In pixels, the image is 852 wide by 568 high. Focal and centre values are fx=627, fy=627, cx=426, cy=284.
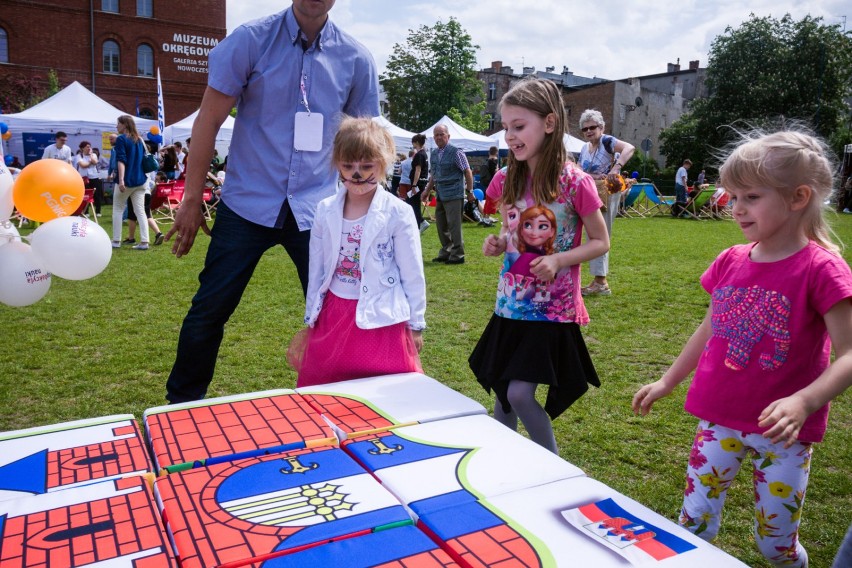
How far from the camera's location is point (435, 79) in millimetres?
46812

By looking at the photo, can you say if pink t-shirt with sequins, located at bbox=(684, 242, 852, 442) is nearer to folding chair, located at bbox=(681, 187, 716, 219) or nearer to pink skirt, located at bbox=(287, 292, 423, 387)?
pink skirt, located at bbox=(287, 292, 423, 387)

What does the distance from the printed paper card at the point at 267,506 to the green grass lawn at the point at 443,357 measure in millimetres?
1537

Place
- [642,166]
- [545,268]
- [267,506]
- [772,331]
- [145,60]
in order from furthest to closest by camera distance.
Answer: [642,166] < [145,60] < [545,268] < [772,331] < [267,506]

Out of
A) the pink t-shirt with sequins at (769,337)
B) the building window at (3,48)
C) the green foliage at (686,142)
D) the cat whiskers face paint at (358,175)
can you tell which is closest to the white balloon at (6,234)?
the cat whiskers face paint at (358,175)

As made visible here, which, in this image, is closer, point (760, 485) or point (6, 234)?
point (760, 485)

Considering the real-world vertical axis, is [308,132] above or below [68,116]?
below

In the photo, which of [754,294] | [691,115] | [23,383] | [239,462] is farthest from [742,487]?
[691,115]

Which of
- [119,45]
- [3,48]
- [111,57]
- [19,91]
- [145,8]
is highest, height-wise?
[145,8]

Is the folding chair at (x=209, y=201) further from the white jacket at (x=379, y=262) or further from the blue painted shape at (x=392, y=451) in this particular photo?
the blue painted shape at (x=392, y=451)

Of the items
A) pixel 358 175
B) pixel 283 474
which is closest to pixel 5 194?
pixel 358 175

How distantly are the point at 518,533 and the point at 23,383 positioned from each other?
3.63m

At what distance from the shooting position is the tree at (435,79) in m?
46.8

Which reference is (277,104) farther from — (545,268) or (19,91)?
(19,91)

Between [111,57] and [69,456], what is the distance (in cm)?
3993
